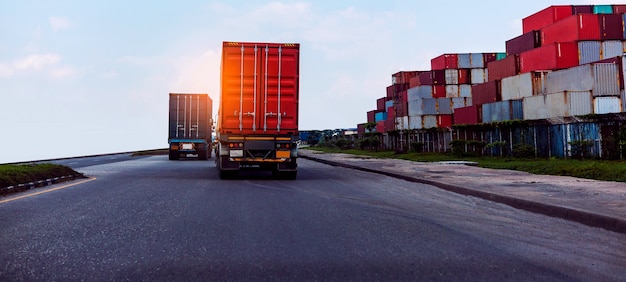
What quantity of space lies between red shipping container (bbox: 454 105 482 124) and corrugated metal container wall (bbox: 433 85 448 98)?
11.6 metres

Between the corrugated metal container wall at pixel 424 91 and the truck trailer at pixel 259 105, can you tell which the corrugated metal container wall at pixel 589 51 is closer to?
the corrugated metal container wall at pixel 424 91

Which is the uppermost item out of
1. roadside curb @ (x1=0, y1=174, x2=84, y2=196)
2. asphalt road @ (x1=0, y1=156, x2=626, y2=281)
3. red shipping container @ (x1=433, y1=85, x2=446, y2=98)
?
red shipping container @ (x1=433, y1=85, x2=446, y2=98)

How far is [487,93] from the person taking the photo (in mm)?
38594

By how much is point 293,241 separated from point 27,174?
10041 mm

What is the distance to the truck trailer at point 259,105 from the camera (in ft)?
44.0

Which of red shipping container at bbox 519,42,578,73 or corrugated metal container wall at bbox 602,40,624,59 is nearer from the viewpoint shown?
red shipping container at bbox 519,42,578,73

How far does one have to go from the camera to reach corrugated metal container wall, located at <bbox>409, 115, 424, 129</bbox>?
177 feet

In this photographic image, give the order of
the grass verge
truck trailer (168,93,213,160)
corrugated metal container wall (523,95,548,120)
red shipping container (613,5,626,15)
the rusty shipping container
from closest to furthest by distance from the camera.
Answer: the grass verge
truck trailer (168,93,213,160)
corrugated metal container wall (523,95,548,120)
the rusty shipping container
red shipping container (613,5,626,15)

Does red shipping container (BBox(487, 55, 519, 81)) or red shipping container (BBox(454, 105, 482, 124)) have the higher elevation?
red shipping container (BBox(487, 55, 519, 81))

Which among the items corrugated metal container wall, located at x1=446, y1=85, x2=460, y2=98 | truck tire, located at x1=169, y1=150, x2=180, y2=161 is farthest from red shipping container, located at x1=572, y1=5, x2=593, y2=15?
truck tire, located at x1=169, y1=150, x2=180, y2=161

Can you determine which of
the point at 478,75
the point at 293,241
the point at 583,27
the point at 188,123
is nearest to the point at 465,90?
the point at 478,75

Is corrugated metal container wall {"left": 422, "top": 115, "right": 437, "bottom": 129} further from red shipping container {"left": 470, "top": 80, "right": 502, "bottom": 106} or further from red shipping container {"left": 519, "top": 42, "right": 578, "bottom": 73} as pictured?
red shipping container {"left": 519, "top": 42, "right": 578, "bottom": 73}

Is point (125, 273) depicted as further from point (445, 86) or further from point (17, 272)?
point (445, 86)

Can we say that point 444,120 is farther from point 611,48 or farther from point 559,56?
point 611,48
